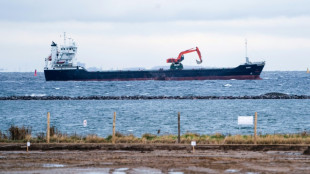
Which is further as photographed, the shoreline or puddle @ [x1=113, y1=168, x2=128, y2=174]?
the shoreline

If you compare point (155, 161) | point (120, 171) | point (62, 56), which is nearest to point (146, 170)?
point (120, 171)

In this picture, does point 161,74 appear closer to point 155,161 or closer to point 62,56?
point 62,56

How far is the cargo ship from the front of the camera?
130 metres

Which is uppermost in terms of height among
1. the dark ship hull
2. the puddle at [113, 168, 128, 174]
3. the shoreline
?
the dark ship hull

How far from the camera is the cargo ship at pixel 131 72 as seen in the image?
5118 inches

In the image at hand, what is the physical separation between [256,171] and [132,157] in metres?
5.26

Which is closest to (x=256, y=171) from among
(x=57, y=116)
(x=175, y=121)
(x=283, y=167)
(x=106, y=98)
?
(x=283, y=167)

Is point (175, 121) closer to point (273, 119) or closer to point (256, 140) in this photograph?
point (273, 119)

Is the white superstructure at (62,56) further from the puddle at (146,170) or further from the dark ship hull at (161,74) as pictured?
the puddle at (146,170)

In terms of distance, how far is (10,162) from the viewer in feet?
59.8

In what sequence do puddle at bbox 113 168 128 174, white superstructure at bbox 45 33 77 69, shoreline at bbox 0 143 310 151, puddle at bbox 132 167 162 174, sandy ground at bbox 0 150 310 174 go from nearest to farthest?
puddle at bbox 113 168 128 174 → puddle at bbox 132 167 162 174 → sandy ground at bbox 0 150 310 174 → shoreline at bbox 0 143 310 151 → white superstructure at bbox 45 33 77 69

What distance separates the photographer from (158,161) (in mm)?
18469

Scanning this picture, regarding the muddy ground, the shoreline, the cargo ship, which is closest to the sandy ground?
the muddy ground

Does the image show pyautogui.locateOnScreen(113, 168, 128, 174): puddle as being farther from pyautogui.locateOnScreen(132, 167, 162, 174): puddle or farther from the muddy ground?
pyautogui.locateOnScreen(132, 167, 162, 174): puddle
